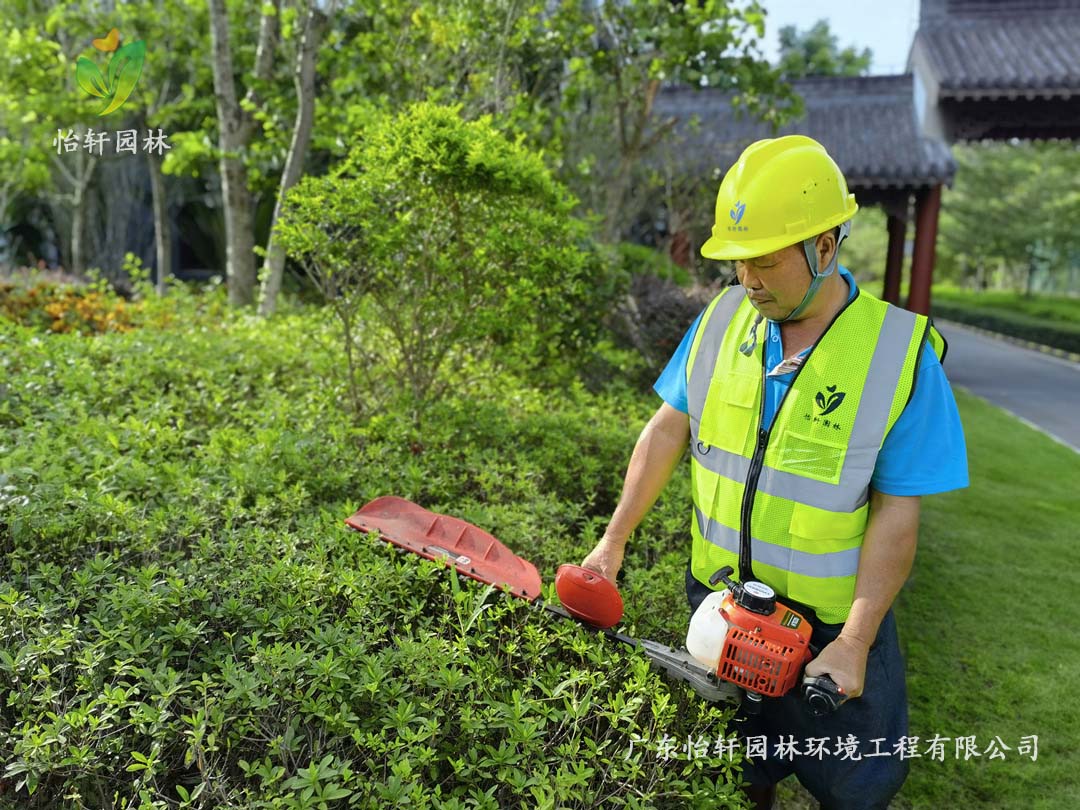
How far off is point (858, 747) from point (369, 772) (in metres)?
1.08

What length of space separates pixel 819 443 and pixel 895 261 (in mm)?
12072

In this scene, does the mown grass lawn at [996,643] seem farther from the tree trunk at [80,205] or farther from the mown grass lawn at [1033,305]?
the mown grass lawn at [1033,305]

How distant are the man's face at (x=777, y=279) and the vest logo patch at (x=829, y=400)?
19 centimetres

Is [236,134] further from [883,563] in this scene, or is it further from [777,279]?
[883,563]

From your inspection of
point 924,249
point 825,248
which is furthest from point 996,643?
point 924,249

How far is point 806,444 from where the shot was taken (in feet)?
6.11

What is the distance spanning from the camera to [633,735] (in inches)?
74.8

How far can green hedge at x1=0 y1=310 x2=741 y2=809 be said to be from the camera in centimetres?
177

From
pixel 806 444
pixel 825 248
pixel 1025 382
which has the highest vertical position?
pixel 825 248

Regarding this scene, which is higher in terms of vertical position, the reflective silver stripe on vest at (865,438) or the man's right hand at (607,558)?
the reflective silver stripe on vest at (865,438)

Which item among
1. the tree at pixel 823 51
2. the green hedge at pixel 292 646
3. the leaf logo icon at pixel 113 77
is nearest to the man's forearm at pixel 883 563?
the green hedge at pixel 292 646

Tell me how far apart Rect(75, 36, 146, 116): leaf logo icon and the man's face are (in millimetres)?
2778

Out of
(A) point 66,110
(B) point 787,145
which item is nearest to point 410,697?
(B) point 787,145

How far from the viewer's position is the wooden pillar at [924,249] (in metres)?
11.5
